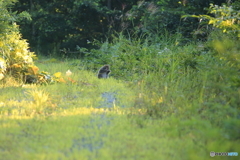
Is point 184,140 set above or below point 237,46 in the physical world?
below

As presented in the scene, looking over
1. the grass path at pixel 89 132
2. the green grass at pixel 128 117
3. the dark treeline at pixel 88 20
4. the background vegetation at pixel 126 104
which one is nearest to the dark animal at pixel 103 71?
the background vegetation at pixel 126 104

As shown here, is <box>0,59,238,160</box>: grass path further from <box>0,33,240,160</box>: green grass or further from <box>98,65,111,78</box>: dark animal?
<box>98,65,111,78</box>: dark animal

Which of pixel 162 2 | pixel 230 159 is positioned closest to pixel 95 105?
pixel 230 159

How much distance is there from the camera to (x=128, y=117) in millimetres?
4129

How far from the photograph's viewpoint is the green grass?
10.1 feet

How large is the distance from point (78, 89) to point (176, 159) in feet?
10.9

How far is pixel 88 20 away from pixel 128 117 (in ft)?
33.8

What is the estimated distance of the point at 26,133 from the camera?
359 cm

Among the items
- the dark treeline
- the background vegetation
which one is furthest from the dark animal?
the dark treeline

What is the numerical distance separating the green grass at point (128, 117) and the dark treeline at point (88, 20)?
442 cm

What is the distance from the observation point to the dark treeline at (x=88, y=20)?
10.9 m

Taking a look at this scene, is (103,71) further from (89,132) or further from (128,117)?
(89,132)

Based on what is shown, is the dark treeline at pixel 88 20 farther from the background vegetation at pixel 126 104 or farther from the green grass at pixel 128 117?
the green grass at pixel 128 117

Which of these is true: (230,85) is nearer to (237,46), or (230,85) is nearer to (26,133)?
(237,46)
